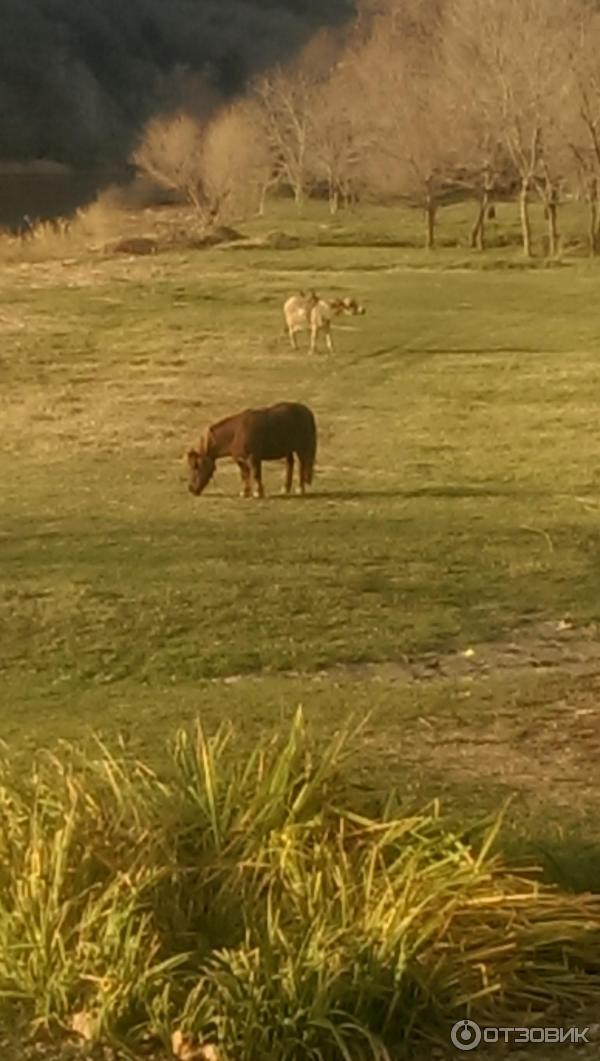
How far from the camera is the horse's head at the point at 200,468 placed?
16812mm

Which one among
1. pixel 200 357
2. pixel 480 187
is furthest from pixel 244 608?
pixel 480 187

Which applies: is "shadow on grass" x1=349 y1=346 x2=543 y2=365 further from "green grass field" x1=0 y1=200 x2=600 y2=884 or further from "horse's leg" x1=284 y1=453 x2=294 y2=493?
"horse's leg" x1=284 y1=453 x2=294 y2=493

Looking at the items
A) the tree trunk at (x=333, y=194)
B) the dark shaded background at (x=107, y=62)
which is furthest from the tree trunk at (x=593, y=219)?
the dark shaded background at (x=107, y=62)

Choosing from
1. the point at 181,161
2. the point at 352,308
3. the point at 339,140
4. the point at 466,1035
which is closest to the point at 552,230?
the point at 339,140

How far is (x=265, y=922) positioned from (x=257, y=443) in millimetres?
11623

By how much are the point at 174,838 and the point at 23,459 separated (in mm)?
A: 16083

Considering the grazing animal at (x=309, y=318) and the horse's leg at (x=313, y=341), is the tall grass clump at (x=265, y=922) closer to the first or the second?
the grazing animal at (x=309, y=318)

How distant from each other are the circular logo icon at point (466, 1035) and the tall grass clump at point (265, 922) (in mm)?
38

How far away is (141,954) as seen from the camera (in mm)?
4641

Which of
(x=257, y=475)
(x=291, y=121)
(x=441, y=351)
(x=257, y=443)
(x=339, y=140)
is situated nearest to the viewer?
(x=257, y=443)

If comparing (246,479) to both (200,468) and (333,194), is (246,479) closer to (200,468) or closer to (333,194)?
(200,468)

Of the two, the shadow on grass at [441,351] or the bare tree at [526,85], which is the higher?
the bare tree at [526,85]

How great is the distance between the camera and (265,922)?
15.6ft

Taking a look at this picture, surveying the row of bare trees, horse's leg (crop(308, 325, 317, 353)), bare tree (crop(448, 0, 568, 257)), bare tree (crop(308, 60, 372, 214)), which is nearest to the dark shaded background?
the row of bare trees
